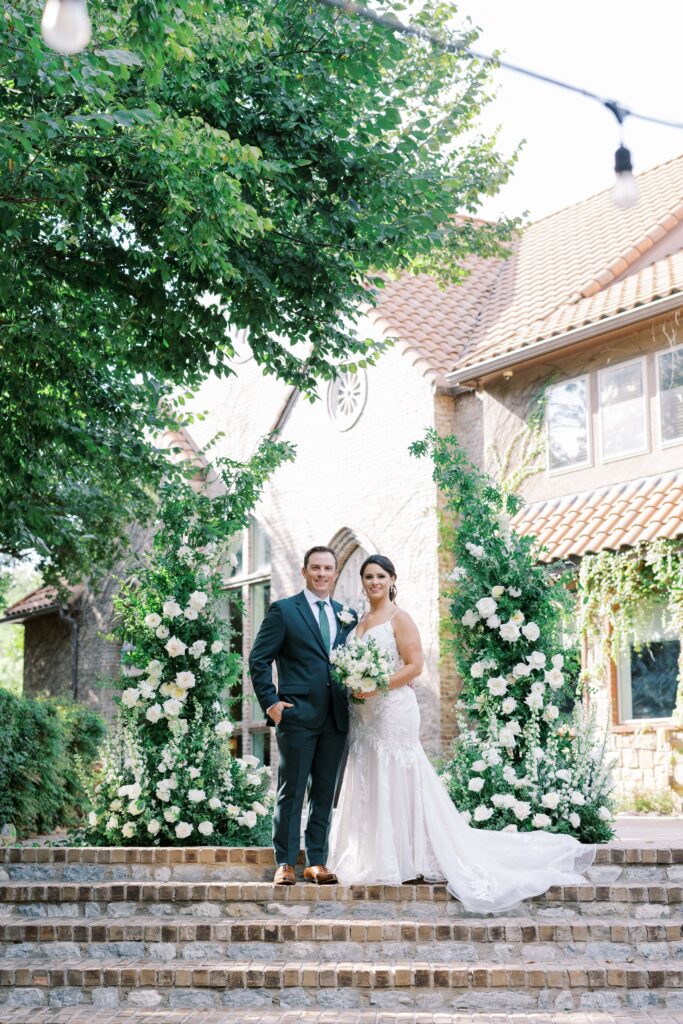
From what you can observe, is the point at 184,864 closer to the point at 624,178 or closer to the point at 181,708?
the point at 181,708

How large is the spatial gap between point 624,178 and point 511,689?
4483mm

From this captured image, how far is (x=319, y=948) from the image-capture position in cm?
742

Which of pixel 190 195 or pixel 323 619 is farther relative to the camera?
pixel 190 195

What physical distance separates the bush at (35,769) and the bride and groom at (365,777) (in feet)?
19.4

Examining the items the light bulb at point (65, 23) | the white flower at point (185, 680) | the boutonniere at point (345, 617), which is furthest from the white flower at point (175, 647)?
the light bulb at point (65, 23)

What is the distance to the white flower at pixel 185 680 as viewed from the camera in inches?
382

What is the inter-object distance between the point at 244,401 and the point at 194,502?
46.7 ft

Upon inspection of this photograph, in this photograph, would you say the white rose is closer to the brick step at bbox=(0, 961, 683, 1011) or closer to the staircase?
the staircase

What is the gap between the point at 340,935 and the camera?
743cm

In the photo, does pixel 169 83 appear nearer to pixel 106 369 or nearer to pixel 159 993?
pixel 106 369

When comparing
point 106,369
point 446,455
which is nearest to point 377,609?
point 446,455

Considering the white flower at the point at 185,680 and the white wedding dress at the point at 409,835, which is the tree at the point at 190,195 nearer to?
the white flower at the point at 185,680

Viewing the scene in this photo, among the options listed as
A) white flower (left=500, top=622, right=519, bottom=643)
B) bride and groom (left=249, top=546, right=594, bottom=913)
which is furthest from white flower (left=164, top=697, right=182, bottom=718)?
white flower (left=500, top=622, right=519, bottom=643)

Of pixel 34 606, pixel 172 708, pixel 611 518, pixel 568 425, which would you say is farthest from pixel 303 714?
pixel 34 606
